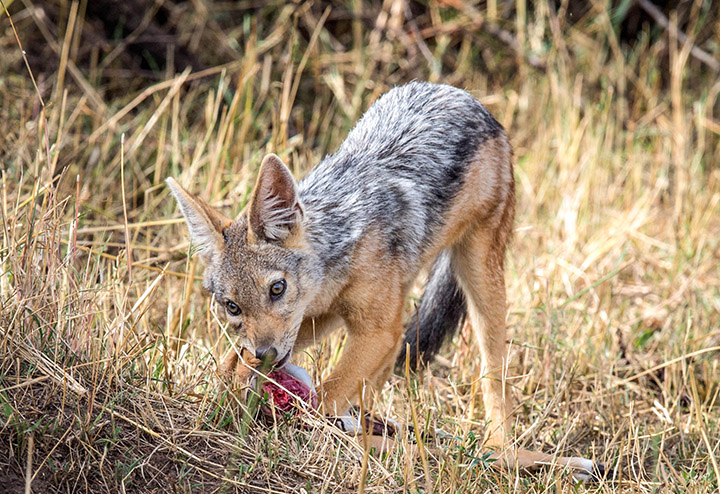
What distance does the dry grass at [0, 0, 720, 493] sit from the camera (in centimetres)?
379

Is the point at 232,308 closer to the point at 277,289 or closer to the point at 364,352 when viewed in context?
the point at 277,289

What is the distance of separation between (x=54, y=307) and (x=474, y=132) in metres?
2.53

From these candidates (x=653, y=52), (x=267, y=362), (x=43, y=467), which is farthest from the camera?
(x=653, y=52)

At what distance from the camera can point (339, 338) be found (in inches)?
211

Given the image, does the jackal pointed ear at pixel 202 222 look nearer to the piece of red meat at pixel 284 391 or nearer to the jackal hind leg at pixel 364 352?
the piece of red meat at pixel 284 391

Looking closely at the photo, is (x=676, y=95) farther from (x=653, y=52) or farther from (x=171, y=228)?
(x=171, y=228)

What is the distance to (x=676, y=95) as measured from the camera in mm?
7832

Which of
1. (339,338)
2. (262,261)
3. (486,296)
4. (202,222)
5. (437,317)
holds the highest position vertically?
(202,222)

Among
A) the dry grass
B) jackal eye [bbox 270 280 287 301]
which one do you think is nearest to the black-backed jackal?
jackal eye [bbox 270 280 287 301]

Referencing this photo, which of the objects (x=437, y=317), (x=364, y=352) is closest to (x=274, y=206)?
(x=364, y=352)

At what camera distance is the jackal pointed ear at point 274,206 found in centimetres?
414

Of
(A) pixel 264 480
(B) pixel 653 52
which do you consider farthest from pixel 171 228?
(B) pixel 653 52

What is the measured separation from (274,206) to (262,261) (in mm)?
288

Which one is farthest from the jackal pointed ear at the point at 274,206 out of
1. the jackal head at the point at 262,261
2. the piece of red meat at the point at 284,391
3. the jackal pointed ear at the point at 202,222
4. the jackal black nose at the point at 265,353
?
the piece of red meat at the point at 284,391
